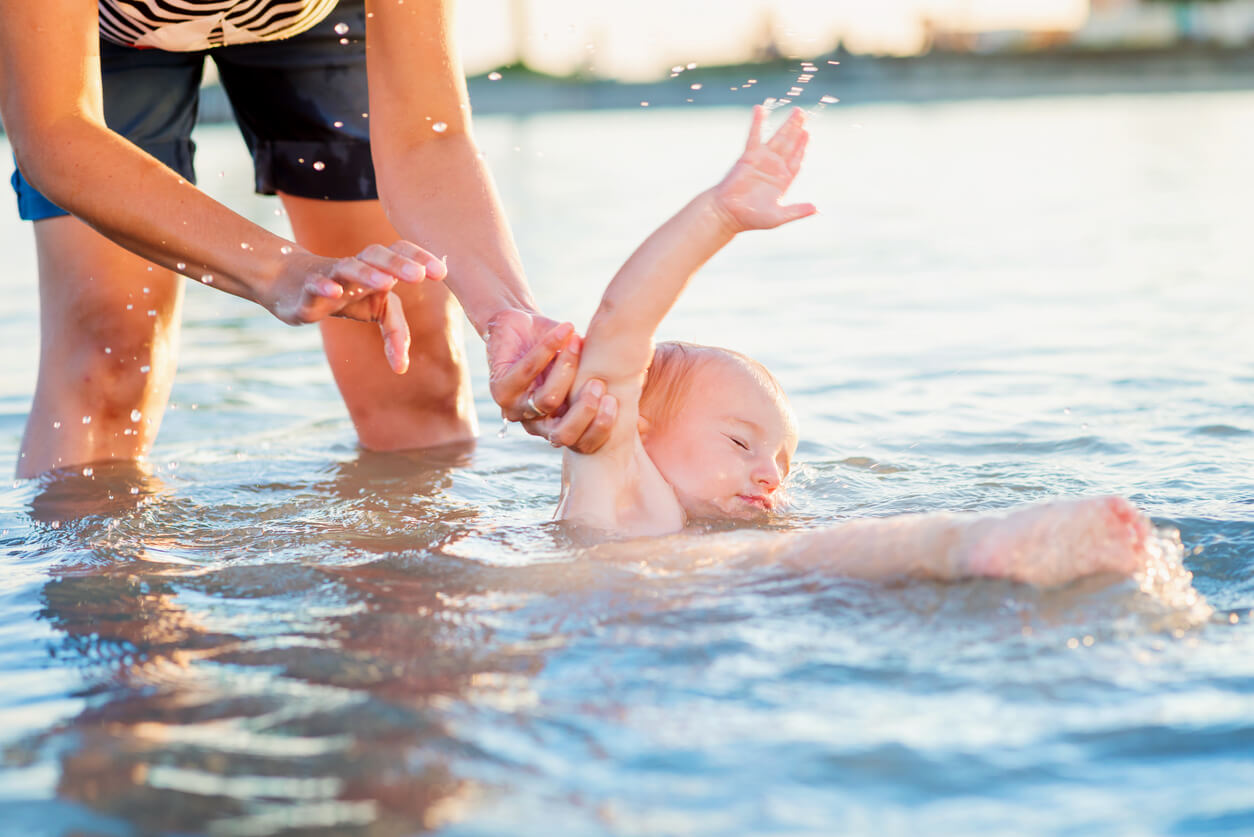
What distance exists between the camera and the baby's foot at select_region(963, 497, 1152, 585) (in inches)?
82.5

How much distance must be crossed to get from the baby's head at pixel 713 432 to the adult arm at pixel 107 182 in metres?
0.62

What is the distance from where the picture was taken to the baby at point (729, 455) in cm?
212

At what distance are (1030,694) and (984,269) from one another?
215 inches

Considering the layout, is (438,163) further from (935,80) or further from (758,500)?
(935,80)

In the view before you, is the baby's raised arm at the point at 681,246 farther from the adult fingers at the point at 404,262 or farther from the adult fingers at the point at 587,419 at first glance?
the adult fingers at the point at 404,262

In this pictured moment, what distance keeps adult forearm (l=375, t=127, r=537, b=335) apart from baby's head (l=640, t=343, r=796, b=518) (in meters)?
0.34

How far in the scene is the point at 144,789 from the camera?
5.32 feet

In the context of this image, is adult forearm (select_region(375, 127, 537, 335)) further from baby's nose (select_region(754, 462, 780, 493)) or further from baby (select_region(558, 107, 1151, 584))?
baby's nose (select_region(754, 462, 780, 493))

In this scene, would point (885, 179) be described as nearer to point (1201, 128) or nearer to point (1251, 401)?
point (1201, 128)

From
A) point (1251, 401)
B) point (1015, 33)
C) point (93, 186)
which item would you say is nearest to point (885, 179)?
point (1251, 401)

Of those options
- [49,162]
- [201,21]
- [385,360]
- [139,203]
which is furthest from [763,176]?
[385,360]

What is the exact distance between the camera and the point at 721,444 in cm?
274

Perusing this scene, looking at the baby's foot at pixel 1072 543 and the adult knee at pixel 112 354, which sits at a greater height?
the adult knee at pixel 112 354

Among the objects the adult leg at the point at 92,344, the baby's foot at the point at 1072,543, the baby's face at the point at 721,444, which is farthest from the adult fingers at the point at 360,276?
the adult leg at the point at 92,344
